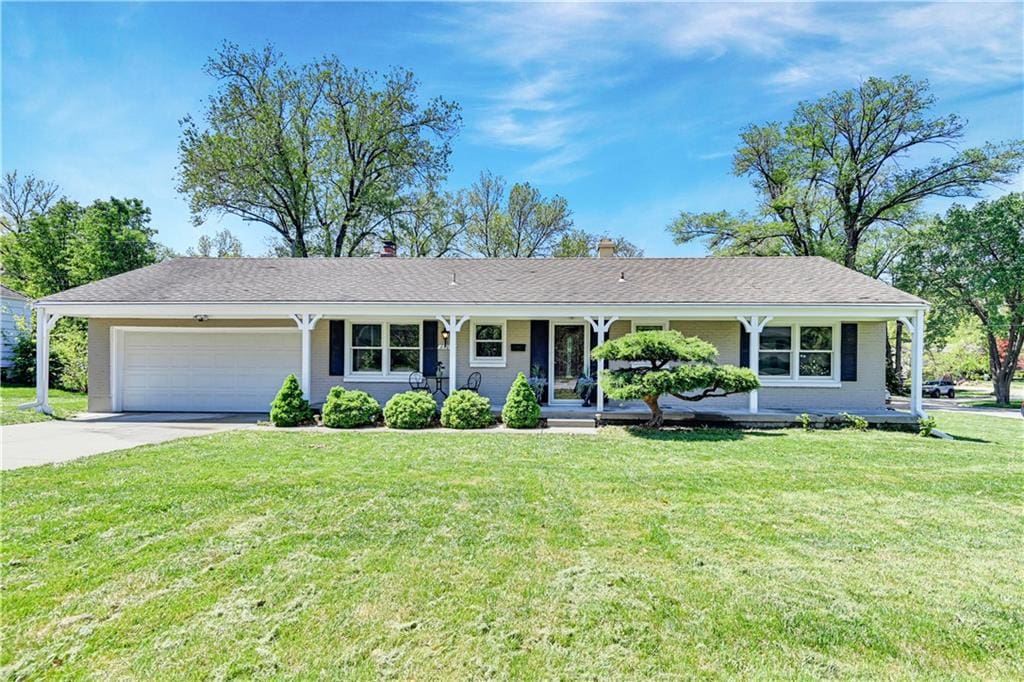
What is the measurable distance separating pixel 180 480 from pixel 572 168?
2294 cm

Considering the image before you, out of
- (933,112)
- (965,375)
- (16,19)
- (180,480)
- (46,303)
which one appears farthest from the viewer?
(965,375)

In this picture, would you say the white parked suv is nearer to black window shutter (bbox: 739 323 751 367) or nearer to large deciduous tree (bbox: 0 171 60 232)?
black window shutter (bbox: 739 323 751 367)

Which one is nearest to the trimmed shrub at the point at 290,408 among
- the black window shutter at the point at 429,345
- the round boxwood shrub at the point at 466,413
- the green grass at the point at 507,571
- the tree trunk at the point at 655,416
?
the round boxwood shrub at the point at 466,413

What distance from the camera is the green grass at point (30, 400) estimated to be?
33.2 feet

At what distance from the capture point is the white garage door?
12203 mm

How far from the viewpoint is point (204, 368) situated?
12234 millimetres

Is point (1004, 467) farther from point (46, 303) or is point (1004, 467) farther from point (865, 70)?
point (865, 70)

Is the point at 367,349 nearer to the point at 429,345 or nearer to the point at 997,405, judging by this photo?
the point at 429,345

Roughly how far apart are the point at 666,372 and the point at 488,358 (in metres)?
4.70

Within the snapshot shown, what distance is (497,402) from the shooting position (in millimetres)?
11984

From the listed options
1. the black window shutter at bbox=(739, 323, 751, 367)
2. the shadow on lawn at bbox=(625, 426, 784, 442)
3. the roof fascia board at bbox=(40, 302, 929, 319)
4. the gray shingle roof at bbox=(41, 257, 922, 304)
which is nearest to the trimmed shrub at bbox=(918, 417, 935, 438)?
the roof fascia board at bbox=(40, 302, 929, 319)

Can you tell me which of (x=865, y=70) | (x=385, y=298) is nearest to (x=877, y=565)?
(x=385, y=298)

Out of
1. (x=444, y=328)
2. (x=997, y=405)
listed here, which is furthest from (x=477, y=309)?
(x=997, y=405)

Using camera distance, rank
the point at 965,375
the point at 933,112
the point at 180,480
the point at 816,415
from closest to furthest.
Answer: the point at 180,480, the point at 816,415, the point at 933,112, the point at 965,375
